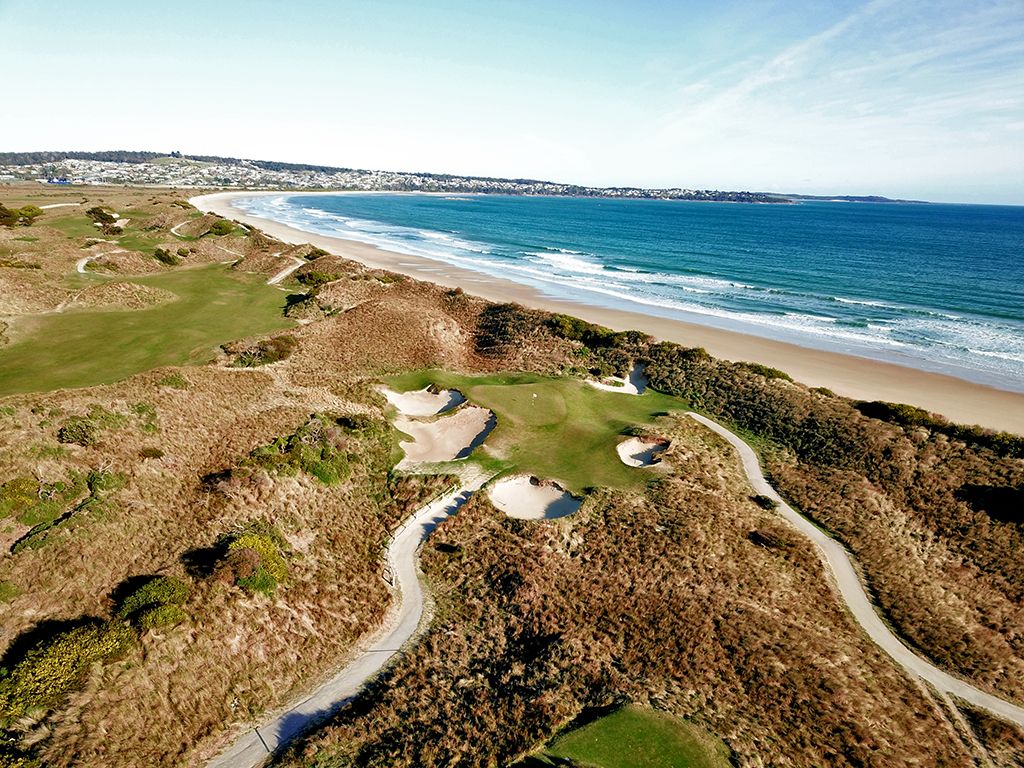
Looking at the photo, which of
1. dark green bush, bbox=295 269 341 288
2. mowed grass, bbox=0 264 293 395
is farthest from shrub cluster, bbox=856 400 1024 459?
dark green bush, bbox=295 269 341 288

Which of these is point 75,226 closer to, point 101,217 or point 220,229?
point 101,217

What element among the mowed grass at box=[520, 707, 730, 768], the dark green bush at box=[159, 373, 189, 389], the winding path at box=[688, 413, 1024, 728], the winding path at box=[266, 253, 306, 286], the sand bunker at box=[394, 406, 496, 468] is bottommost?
the winding path at box=[688, 413, 1024, 728]

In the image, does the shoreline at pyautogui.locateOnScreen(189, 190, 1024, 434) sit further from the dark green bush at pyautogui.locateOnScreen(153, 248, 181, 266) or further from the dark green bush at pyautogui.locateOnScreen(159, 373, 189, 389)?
the dark green bush at pyautogui.locateOnScreen(159, 373, 189, 389)

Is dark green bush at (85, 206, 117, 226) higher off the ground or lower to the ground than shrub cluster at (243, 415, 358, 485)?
higher

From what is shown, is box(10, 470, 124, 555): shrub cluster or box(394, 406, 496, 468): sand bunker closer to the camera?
box(10, 470, 124, 555): shrub cluster

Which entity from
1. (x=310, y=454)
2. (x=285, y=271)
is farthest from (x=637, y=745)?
(x=285, y=271)

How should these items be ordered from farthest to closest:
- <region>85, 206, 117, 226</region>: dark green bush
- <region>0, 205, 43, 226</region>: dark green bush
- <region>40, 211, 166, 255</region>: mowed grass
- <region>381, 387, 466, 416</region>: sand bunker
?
<region>85, 206, 117, 226</region>: dark green bush → <region>0, 205, 43, 226</region>: dark green bush → <region>40, 211, 166, 255</region>: mowed grass → <region>381, 387, 466, 416</region>: sand bunker

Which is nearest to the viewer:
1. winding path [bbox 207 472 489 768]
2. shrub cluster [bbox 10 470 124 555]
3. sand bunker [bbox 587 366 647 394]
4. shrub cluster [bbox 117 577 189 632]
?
winding path [bbox 207 472 489 768]
